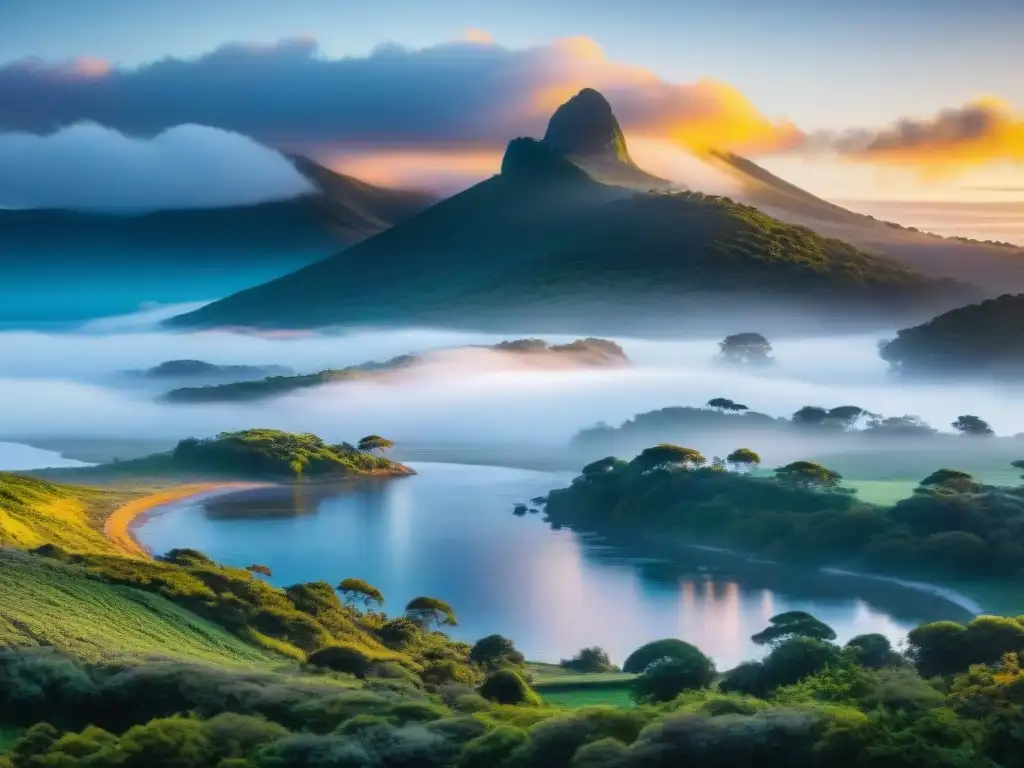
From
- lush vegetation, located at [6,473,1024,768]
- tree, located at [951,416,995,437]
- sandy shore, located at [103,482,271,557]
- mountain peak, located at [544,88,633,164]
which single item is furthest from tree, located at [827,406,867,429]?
lush vegetation, located at [6,473,1024,768]

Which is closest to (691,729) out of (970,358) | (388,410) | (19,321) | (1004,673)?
(1004,673)

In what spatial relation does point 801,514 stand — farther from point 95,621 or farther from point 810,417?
point 810,417

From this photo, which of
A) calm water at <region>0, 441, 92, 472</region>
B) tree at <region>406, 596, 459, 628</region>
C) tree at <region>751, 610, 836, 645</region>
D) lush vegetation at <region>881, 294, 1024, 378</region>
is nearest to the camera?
tree at <region>751, 610, 836, 645</region>

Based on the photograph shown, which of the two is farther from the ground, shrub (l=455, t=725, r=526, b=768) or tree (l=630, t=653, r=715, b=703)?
shrub (l=455, t=725, r=526, b=768)

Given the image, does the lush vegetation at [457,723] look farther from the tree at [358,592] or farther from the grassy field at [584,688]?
the tree at [358,592]

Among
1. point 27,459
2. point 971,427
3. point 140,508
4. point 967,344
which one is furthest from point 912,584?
point 967,344

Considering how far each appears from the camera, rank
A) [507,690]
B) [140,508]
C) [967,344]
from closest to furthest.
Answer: [507,690]
[140,508]
[967,344]

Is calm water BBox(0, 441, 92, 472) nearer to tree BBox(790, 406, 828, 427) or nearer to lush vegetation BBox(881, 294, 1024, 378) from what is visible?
tree BBox(790, 406, 828, 427)
